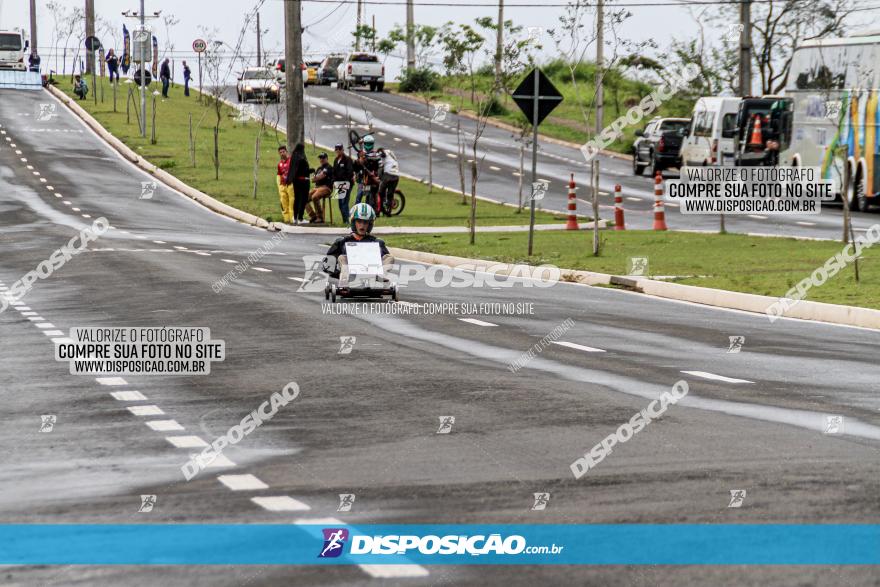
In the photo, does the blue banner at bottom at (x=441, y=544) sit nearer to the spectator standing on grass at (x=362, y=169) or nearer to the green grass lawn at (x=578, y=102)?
the spectator standing on grass at (x=362, y=169)

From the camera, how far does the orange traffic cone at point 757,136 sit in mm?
48987

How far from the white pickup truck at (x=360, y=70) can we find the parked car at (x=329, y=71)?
534 cm

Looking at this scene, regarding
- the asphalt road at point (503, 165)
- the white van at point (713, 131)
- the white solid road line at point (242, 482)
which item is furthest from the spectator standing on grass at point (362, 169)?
the white solid road line at point (242, 482)

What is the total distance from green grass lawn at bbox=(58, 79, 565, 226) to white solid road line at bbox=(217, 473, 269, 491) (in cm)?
2984

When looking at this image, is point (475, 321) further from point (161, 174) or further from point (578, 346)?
point (161, 174)

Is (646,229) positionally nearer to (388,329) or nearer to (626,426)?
(388,329)

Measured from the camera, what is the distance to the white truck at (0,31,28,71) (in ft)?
314

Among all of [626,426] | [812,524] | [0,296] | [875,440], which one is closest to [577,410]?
[626,426]

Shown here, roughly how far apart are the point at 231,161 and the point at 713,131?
17.9m

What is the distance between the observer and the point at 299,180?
38625mm

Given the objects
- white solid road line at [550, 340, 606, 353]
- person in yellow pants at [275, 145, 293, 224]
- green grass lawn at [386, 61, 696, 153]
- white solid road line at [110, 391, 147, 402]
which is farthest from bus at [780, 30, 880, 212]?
white solid road line at [110, 391, 147, 402]

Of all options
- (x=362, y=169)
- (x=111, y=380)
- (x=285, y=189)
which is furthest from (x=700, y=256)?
(x=111, y=380)

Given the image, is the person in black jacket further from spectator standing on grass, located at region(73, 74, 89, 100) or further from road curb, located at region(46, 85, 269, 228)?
spectator standing on grass, located at region(73, 74, 89, 100)

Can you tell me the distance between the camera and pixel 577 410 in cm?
1152
